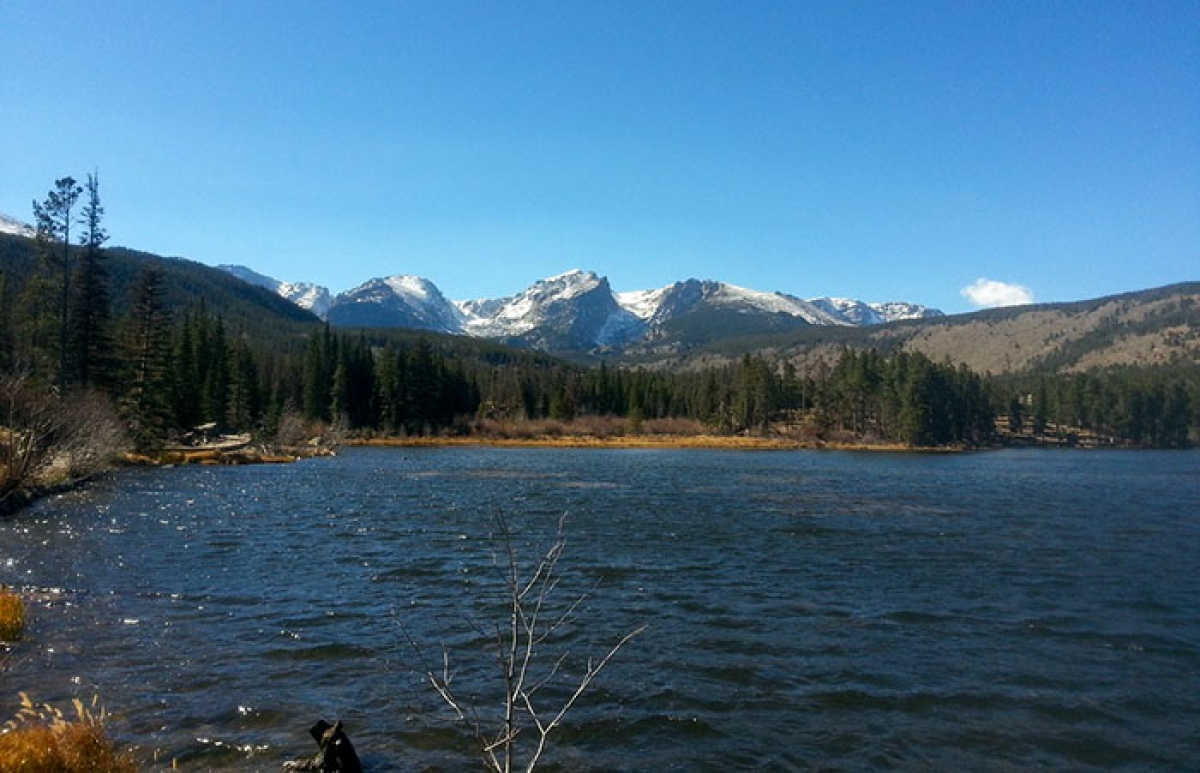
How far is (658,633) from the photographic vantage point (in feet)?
52.5

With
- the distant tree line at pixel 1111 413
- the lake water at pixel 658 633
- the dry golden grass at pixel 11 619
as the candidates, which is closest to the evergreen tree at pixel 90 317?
the lake water at pixel 658 633

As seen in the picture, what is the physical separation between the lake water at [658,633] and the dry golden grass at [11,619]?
1.98 feet

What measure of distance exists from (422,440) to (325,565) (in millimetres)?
112466

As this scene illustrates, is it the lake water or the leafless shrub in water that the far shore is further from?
the leafless shrub in water

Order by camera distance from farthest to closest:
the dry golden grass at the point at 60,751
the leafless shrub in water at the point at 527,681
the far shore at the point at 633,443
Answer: the far shore at the point at 633,443, the leafless shrub in water at the point at 527,681, the dry golden grass at the point at 60,751

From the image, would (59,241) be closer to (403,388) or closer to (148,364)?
(148,364)

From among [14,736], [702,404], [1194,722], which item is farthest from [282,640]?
[702,404]

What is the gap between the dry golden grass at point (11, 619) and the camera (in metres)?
13.9

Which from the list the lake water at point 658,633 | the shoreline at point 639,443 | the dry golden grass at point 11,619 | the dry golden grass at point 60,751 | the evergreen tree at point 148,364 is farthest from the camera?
the shoreline at point 639,443

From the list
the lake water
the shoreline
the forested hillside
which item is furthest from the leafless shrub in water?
the shoreline

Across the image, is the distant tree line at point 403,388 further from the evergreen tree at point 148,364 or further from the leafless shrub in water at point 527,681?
the leafless shrub in water at point 527,681

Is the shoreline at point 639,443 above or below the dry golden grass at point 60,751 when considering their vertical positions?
below

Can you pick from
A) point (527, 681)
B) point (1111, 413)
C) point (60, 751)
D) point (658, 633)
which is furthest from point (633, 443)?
point (60, 751)

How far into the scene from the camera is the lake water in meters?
10.6
